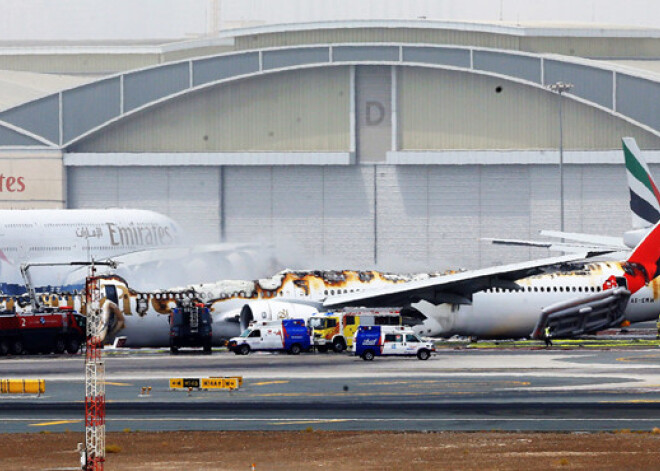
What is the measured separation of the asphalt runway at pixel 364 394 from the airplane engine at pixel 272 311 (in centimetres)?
418

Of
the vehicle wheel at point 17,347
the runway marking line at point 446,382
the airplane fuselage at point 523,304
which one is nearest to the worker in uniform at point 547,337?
the airplane fuselage at point 523,304

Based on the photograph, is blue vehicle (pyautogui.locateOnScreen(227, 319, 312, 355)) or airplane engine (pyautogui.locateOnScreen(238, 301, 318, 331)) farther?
airplane engine (pyautogui.locateOnScreen(238, 301, 318, 331))

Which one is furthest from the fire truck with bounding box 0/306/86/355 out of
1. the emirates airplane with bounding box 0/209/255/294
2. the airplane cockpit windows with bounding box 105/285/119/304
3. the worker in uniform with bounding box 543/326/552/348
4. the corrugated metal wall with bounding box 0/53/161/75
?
the corrugated metal wall with bounding box 0/53/161/75

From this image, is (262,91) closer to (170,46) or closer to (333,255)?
(333,255)

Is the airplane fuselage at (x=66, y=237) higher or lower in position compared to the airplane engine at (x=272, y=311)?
higher

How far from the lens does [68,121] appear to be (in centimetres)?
11550

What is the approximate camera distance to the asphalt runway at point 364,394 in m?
42.0

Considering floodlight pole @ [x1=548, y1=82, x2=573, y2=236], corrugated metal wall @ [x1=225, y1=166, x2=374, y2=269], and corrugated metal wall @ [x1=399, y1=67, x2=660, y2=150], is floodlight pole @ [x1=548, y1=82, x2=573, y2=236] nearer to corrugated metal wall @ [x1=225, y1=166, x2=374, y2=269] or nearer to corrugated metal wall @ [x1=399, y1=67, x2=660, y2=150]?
corrugated metal wall @ [x1=399, y1=67, x2=660, y2=150]

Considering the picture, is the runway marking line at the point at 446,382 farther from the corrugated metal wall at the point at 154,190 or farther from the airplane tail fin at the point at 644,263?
the corrugated metal wall at the point at 154,190

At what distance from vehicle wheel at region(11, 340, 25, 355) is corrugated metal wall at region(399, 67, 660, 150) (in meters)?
48.9

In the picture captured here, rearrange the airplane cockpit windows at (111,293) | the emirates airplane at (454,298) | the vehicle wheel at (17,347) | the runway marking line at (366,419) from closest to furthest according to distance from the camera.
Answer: the runway marking line at (366,419), the vehicle wheel at (17,347), the airplane cockpit windows at (111,293), the emirates airplane at (454,298)

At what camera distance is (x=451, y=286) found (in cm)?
7238

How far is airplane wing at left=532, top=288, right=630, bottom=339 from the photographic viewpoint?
7581cm

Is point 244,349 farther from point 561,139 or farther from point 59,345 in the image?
point 561,139
